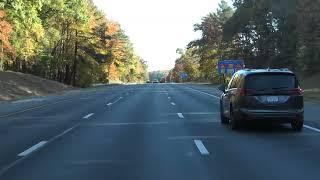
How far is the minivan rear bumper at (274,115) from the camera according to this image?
1602 centimetres

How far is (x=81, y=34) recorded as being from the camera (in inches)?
3187

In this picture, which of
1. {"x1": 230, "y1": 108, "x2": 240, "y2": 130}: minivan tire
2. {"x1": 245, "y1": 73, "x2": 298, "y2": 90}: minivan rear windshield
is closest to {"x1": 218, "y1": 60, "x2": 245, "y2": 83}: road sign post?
{"x1": 230, "y1": 108, "x2": 240, "y2": 130}: minivan tire

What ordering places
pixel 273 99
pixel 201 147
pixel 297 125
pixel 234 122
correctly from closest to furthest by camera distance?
pixel 201 147 < pixel 273 99 < pixel 297 125 < pixel 234 122

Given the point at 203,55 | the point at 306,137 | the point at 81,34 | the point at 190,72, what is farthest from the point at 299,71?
the point at 190,72

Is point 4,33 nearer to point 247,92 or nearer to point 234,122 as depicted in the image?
point 234,122

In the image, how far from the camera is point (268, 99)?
53.1 ft

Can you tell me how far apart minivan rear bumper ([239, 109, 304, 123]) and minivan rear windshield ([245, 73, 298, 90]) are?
69cm

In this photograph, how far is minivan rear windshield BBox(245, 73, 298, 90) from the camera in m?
16.4

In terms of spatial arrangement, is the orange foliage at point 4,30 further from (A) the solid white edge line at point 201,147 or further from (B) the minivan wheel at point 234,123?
(A) the solid white edge line at point 201,147

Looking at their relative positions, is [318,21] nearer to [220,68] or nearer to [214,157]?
[220,68]

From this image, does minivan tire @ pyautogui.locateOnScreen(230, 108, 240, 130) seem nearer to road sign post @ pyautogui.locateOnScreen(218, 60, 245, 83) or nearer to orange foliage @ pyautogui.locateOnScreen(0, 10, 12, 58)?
orange foliage @ pyautogui.locateOnScreen(0, 10, 12, 58)

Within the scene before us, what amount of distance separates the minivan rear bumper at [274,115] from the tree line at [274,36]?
37003mm

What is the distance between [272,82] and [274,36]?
187ft

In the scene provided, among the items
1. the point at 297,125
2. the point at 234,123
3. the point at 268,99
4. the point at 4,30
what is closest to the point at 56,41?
the point at 4,30
